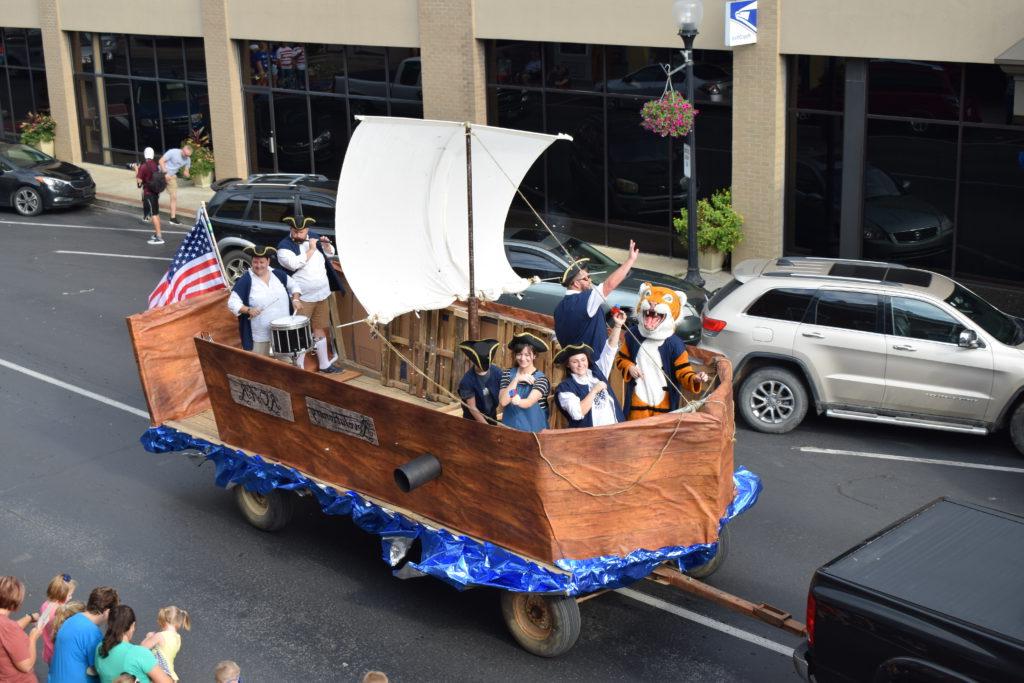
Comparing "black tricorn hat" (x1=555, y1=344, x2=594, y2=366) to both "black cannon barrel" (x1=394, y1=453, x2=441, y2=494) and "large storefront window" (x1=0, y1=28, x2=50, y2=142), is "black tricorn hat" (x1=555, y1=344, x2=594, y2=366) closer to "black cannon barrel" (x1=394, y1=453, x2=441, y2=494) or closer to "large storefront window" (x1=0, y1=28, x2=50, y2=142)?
"black cannon barrel" (x1=394, y1=453, x2=441, y2=494)

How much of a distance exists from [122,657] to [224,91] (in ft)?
72.6

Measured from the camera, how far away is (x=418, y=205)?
431 inches

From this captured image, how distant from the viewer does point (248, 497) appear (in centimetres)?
1133

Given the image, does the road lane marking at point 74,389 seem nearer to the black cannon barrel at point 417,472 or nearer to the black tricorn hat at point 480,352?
the black tricorn hat at point 480,352

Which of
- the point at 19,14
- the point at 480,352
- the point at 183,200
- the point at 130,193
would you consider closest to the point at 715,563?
the point at 480,352

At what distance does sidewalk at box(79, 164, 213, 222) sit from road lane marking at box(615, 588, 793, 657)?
1816 centimetres

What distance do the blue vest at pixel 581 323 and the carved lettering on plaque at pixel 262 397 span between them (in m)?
2.32

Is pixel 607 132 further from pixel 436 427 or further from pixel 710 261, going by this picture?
pixel 436 427

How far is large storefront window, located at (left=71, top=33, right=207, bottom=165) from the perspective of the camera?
29.7m

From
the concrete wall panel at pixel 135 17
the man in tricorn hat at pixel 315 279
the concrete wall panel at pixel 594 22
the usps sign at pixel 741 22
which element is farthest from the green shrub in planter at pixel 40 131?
the man in tricorn hat at pixel 315 279

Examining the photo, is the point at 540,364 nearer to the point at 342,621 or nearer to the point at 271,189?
the point at 342,621

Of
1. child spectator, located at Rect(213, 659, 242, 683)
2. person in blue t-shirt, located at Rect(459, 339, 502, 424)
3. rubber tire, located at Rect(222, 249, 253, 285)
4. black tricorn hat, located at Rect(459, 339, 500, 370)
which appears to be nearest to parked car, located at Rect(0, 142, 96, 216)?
rubber tire, located at Rect(222, 249, 253, 285)

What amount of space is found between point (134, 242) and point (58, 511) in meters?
12.8

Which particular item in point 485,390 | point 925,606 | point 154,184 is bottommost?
point 925,606
